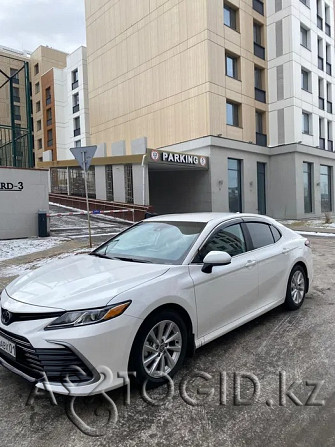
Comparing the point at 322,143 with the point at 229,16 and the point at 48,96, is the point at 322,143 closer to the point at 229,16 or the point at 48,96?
the point at 229,16

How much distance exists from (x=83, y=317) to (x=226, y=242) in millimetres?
1990

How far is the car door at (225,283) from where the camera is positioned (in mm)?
3568

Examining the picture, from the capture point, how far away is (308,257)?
18.1 feet

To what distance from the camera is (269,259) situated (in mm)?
4598

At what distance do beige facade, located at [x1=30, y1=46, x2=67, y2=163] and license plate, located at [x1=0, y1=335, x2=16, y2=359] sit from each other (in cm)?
4774

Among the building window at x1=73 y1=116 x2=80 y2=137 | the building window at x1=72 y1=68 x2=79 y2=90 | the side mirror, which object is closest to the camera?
the side mirror

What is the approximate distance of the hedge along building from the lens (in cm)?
2155

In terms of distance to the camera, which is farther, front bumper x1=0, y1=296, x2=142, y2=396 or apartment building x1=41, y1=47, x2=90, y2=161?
apartment building x1=41, y1=47, x2=90, y2=161

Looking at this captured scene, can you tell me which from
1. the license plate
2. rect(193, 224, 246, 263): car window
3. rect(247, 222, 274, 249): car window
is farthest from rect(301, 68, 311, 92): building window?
the license plate

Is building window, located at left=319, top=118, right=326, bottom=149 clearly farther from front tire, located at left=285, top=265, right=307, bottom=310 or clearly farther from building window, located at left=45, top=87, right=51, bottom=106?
building window, located at left=45, top=87, right=51, bottom=106

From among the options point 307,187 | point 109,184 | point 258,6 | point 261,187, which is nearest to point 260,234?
point 109,184

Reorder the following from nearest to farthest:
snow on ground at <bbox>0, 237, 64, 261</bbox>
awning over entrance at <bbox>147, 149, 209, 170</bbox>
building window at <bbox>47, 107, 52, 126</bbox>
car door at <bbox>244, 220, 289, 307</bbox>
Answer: car door at <bbox>244, 220, 289, 307</bbox> → snow on ground at <bbox>0, 237, 64, 261</bbox> → awning over entrance at <bbox>147, 149, 209, 170</bbox> → building window at <bbox>47, 107, 52, 126</bbox>

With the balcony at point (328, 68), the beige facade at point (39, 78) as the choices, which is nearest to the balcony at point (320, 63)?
the balcony at point (328, 68)

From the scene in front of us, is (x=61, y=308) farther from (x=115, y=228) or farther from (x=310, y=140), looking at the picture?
(x=310, y=140)
